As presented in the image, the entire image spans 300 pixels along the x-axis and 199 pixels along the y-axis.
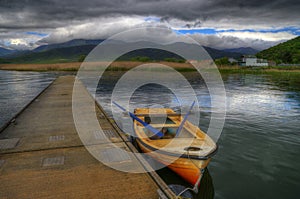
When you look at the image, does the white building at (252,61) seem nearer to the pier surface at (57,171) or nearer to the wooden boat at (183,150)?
the wooden boat at (183,150)

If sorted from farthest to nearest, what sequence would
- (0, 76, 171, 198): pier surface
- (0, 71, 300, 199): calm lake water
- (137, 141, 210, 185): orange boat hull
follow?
(0, 71, 300, 199): calm lake water
(137, 141, 210, 185): orange boat hull
(0, 76, 171, 198): pier surface

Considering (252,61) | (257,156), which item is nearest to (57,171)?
(257,156)

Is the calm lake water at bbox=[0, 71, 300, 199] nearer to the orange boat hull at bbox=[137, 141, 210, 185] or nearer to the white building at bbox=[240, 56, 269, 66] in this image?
the orange boat hull at bbox=[137, 141, 210, 185]

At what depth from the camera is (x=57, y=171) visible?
7.38 meters

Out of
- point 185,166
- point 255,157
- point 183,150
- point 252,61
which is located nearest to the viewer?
point 185,166

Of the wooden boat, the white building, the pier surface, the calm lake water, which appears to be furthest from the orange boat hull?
the white building

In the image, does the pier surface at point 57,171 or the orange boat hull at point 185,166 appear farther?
the orange boat hull at point 185,166

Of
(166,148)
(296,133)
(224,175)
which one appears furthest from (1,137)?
(296,133)

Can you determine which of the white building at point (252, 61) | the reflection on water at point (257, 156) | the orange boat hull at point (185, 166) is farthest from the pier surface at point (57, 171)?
the white building at point (252, 61)

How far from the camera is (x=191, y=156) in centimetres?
811

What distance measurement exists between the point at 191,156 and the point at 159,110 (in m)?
7.07

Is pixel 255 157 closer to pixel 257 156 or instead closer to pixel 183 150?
pixel 257 156

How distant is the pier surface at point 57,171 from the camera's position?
624cm

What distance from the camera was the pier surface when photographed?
6.24 metres
